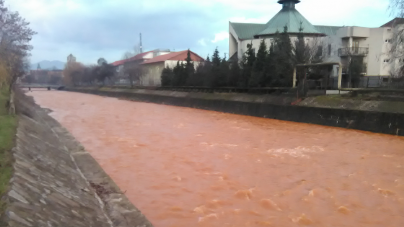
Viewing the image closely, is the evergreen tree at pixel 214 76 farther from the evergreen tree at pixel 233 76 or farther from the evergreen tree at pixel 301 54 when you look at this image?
the evergreen tree at pixel 301 54

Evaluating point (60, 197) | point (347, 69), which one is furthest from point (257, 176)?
point (347, 69)

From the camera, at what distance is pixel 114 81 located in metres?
79.2

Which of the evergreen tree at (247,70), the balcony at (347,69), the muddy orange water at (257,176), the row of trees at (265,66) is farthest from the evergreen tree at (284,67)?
the muddy orange water at (257,176)

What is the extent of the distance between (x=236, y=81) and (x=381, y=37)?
1806cm

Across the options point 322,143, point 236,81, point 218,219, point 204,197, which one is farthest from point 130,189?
point 236,81

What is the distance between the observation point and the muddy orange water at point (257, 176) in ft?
22.9

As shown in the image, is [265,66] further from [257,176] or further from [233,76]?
[257,176]

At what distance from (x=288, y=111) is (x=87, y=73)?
242 feet

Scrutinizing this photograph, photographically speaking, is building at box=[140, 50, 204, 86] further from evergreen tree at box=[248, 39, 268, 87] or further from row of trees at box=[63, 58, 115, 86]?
evergreen tree at box=[248, 39, 268, 87]

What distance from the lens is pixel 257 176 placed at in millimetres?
9625

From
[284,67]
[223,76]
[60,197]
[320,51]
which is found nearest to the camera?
[60,197]

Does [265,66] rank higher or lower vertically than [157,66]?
lower

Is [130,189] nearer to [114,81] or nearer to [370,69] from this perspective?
[370,69]

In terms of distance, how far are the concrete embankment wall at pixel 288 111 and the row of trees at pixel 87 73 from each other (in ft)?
133
